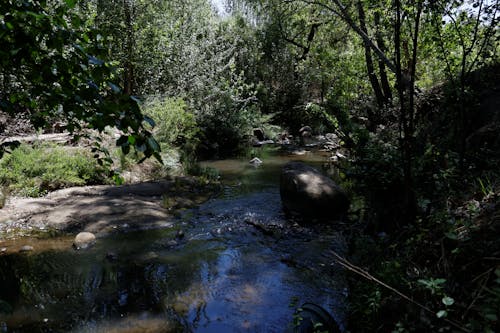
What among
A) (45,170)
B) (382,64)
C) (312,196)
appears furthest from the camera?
(382,64)

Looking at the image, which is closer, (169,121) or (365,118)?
(169,121)

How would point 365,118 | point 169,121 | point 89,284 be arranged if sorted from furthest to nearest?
point 365,118
point 169,121
point 89,284

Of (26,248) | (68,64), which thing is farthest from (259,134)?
(68,64)

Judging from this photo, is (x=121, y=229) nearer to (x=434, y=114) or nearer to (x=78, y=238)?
(x=78, y=238)

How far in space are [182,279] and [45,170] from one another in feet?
17.4

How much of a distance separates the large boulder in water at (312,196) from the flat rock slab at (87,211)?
2592 millimetres

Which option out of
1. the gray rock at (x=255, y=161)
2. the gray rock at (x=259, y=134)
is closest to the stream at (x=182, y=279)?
the gray rock at (x=255, y=161)

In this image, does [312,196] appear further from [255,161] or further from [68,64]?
[68,64]

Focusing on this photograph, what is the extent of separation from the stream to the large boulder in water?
0.46 meters

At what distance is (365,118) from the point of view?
15.9m

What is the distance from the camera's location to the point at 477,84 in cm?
733

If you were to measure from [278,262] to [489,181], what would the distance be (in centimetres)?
304

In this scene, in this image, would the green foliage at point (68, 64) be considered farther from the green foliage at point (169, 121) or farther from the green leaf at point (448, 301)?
the green foliage at point (169, 121)

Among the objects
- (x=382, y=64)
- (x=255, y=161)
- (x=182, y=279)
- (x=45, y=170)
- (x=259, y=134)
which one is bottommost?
(x=182, y=279)
